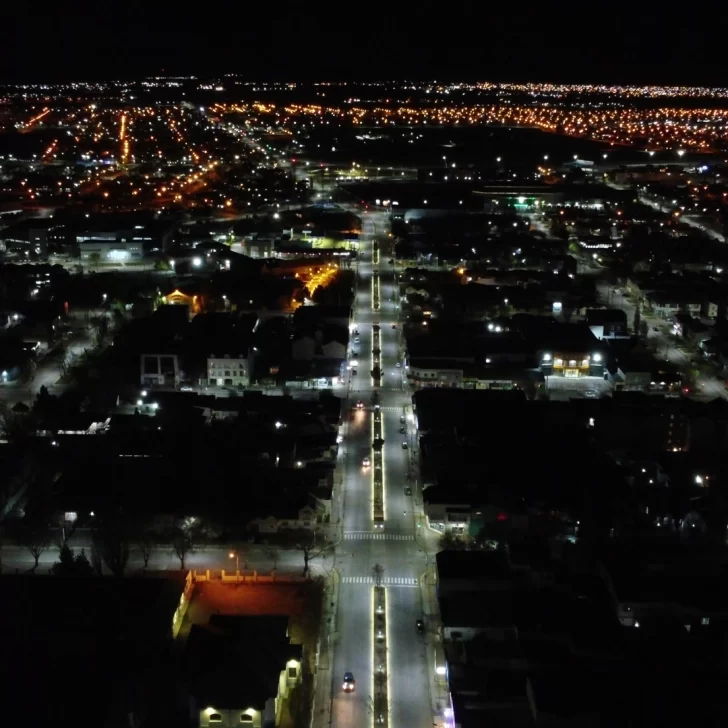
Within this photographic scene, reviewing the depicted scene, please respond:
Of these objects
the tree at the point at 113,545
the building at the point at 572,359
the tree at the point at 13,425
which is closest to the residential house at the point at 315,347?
the building at the point at 572,359

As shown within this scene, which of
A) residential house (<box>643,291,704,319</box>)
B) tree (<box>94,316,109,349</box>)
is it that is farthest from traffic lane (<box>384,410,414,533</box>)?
residential house (<box>643,291,704,319</box>)

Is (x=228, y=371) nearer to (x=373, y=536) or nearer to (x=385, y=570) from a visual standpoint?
(x=373, y=536)

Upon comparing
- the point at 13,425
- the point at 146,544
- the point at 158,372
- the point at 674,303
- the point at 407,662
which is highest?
the point at 674,303

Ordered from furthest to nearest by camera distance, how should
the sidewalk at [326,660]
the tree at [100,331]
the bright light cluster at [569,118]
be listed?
the bright light cluster at [569,118] → the tree at [100,331] → the sidewalk at [326,660]

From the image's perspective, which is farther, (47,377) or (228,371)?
(47,377)

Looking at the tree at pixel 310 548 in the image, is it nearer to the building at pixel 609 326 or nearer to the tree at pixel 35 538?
the tree at pixel 35 538

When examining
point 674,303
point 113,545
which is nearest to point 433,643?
point 113,545
